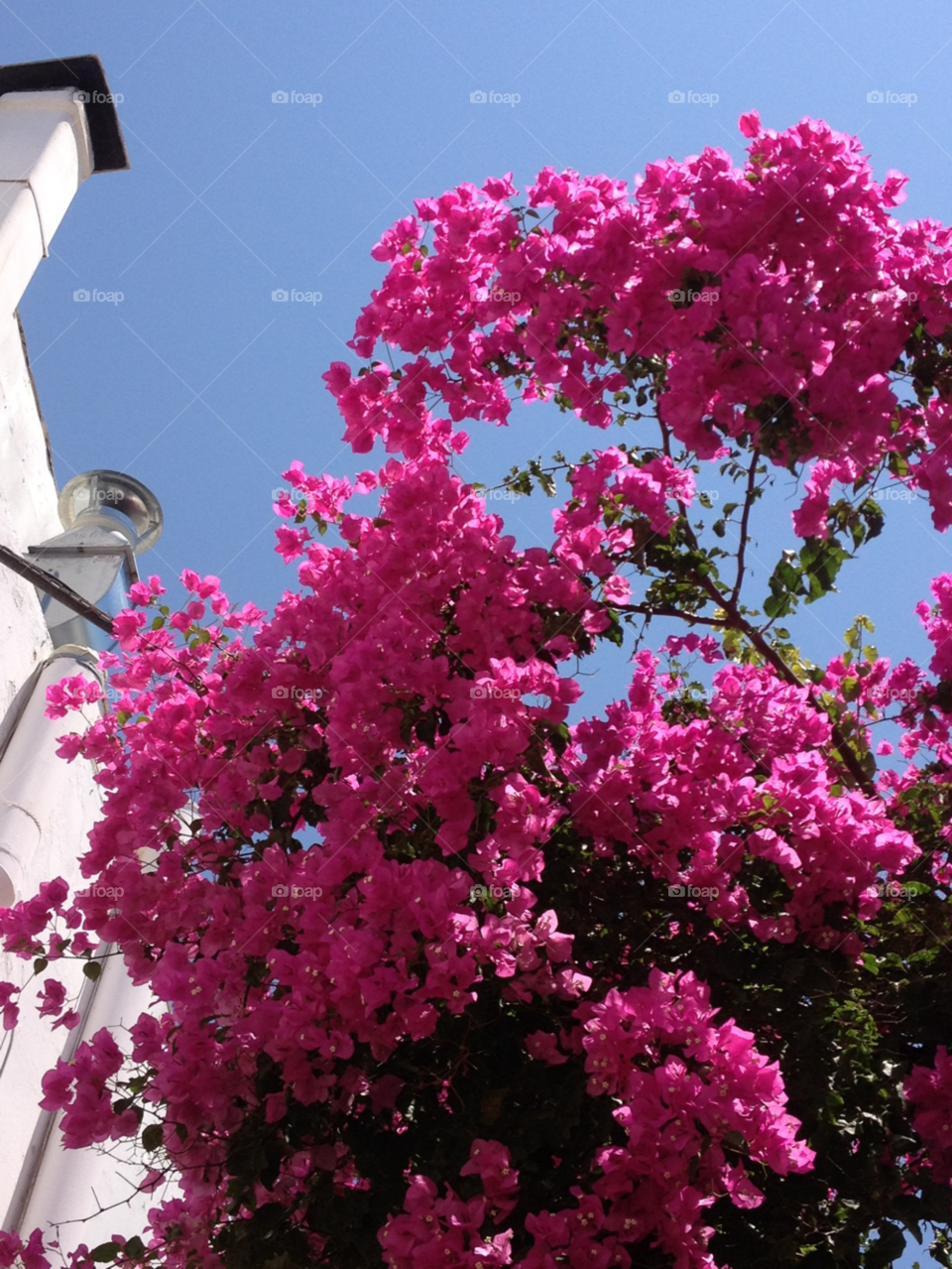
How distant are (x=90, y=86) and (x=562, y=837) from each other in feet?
30.8

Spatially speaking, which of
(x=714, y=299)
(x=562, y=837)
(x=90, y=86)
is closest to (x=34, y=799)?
(x=562, y=837)

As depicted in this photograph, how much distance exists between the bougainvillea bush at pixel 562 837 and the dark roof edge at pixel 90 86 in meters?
7.28

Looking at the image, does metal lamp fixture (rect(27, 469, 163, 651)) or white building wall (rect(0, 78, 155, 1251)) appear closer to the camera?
white building wall (rect(0, 78, 155, 1251))

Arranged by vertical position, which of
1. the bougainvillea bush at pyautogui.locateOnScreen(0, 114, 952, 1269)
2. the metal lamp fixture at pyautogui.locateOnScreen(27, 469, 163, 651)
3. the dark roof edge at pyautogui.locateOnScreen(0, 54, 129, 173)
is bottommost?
the bougainvillea bush at pyautogui.locateOnScreen(0, 114, 952, 1269)

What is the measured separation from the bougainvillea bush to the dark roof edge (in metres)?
7.28

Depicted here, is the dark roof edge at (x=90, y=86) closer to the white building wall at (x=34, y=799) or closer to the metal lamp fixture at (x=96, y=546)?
the white building wall at (x=34, y=799)

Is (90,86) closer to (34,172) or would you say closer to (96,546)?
(34,172)

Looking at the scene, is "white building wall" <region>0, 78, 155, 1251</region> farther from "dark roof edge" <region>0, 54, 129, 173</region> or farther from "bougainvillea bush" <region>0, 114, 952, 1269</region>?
"bougainvillea bush" <region>0, 114, 952, 1269</region>

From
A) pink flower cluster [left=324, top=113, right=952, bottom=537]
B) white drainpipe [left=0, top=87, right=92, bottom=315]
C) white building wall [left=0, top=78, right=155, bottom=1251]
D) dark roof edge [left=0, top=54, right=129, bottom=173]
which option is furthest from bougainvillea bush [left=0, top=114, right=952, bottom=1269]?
dark roof edge [left=0, top=54, right=129, bottom=173]

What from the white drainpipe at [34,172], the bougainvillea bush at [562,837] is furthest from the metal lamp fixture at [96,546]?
the bougainvillea bush at [562,837]

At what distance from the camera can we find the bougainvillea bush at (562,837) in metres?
2.90

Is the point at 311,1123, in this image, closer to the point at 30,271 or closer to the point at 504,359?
the point at 504,359

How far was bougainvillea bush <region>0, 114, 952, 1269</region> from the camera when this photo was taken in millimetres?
2900

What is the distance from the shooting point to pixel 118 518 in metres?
12.6
